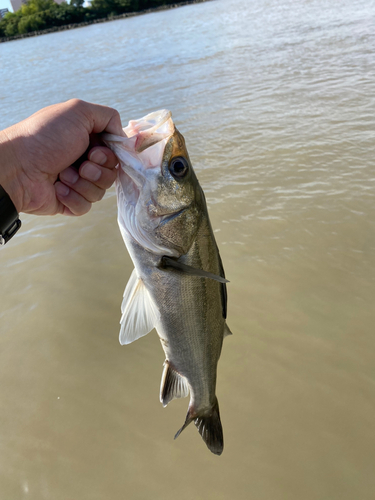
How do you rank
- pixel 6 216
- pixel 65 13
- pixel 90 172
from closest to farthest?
pixel 6 216
pixel 90 172
pixel 65 13

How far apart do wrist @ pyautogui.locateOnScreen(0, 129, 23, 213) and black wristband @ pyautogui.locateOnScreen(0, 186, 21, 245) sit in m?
0.07

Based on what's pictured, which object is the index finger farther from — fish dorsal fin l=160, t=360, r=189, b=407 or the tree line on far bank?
the tree line on far bank

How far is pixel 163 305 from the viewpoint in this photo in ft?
6.42

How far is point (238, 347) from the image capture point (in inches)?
123

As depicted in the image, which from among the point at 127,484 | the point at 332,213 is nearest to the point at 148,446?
the point at 127,484

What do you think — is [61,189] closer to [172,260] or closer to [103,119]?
[103,119]

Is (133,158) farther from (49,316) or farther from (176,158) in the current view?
(49,316)

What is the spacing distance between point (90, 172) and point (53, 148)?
231 millimetres

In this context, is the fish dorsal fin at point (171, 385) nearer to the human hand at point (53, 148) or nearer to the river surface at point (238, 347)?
the river surface at point (238, 347)

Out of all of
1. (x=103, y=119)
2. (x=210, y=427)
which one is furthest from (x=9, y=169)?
(x=210, y=427)

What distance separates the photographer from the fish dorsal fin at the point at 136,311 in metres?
2.03

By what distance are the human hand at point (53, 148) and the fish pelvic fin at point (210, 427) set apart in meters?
1.49

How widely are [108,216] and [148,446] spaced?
135 inches

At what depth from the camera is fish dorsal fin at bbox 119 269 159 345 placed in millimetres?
2029
